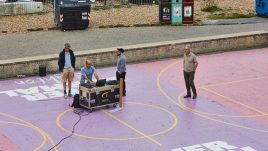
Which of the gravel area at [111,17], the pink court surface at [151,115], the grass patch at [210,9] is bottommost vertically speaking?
the pink court surface at [151,115]

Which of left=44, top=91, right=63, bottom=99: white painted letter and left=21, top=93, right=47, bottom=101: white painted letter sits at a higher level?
left=44, top=91, right=63, bottom=99: white painted letter

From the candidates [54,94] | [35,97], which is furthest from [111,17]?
[35,97]

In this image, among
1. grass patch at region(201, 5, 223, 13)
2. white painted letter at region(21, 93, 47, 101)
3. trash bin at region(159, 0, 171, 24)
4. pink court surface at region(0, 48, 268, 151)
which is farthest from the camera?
grass patch at region(201, 5, 223, 13)

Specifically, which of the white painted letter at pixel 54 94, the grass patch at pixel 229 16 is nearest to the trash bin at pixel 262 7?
the grass patch at pixel 229 16

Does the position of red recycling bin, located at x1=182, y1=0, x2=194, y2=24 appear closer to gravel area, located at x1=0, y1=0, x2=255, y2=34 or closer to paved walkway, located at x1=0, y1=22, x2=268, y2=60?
paved walkway, located at x1=0, y1=22, x2=268, y2=60

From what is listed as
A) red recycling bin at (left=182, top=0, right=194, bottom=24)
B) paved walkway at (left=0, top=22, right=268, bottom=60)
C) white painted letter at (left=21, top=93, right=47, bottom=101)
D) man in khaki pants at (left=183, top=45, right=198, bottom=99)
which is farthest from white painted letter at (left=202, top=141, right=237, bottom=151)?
red recycling bin at (left=182, top=0, right=194, bottom=24)

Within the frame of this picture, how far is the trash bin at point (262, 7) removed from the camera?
32125mm

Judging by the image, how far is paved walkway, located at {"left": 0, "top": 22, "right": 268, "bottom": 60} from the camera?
965 inches

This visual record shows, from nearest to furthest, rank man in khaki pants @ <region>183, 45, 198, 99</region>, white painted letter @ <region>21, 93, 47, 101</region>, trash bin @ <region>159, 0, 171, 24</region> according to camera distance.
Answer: man in khaki pants @ <region>183, 45, 198, 99</region>
white painted letter @ <region>21, 93, 47, 101</region>
trash bin @ <region>159, 0, 171, 24</region>

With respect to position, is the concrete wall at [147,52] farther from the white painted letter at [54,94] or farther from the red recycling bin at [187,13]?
the red recycling bin at [187,13]

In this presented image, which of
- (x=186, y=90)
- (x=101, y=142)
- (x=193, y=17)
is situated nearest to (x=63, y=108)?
(x=101, y=142)

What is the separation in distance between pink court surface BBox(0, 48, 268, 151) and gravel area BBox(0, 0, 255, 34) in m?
7.99

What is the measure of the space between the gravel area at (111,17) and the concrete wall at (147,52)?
5.83 m

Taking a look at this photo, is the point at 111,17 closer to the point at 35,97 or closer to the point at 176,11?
the point at 176,11
